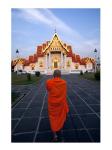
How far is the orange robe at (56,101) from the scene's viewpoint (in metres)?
5.96

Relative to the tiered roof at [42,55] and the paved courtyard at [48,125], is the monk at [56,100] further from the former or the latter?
the tiered roof at [42,55]

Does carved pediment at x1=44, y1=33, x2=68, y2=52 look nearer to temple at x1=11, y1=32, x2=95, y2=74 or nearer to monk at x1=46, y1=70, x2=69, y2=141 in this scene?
temple at x1=11, y1=32, x2=95, y2=74

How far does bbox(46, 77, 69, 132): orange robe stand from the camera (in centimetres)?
596

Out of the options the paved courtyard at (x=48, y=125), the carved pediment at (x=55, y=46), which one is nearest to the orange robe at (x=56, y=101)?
the paved courtyard at (x=48, y=125)

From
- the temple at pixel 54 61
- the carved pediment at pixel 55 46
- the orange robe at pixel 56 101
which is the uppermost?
the carved pediment at pixel 55 46

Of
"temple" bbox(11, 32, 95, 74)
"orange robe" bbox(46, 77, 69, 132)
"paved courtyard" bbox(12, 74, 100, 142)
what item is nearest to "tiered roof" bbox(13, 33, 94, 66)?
"temple" bbox(11, 32, 95, 74)

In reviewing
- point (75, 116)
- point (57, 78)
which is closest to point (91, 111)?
point (75, 116)

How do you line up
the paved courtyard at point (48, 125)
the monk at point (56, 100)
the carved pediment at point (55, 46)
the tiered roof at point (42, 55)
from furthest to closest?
1. the tiered roof at point (42, 55)
2. the carved pediment at point (55, 46)
3. the paved courtyard at point (48, 125)
4. the monk at point (56, 100)

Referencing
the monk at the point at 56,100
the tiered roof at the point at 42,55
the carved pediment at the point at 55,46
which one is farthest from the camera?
the tiered roof at the point at 42,55

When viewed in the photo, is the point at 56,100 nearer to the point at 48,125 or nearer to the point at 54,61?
the point at 48,125
